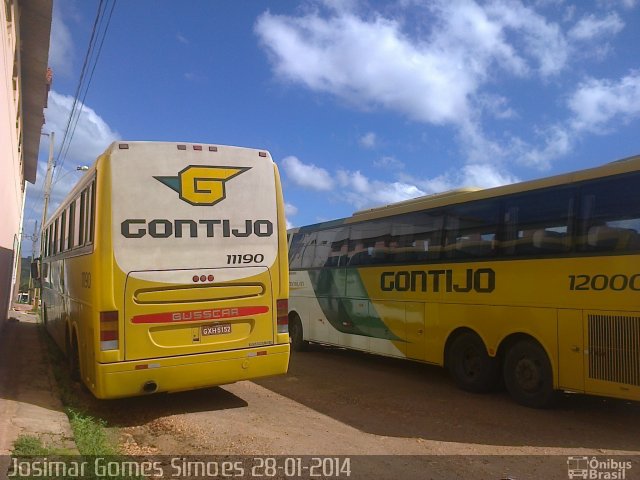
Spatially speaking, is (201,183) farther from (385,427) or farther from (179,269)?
(385,427)

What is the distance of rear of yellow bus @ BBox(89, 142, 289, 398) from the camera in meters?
6.25

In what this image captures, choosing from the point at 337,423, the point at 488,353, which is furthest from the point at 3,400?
the point at 488,353

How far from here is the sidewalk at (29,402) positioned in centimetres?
546

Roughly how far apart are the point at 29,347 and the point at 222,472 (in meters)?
9.76

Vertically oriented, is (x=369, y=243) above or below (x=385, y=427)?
above

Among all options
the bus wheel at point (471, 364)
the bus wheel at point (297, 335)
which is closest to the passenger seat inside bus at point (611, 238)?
the bus wheel at point (471, 364)

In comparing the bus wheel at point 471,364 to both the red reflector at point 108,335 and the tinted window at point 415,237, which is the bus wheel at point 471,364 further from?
the red reflector at point 108,335

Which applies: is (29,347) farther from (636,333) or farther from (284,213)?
(636,333)

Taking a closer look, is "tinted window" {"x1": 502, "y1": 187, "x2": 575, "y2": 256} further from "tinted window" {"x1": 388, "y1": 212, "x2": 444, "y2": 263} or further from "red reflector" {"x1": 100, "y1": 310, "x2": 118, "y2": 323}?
"red reflector" {"x1": 100, "y1": 310, "x2": 118, "y2": 323}

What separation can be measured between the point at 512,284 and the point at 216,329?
13.7 ft

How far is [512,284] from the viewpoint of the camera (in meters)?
7.76

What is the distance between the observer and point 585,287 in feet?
22.2

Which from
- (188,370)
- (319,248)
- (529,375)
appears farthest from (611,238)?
(319,248)

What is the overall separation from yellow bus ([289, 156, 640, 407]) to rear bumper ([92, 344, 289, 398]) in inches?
122
